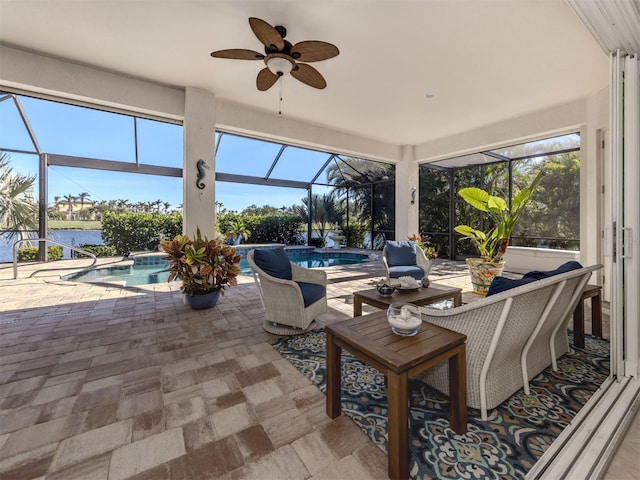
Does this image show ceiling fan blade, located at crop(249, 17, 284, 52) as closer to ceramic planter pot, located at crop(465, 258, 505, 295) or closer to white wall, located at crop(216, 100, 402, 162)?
white wall, located at crop(216, 100, 402, 162)

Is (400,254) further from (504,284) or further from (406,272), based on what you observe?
(504,284)

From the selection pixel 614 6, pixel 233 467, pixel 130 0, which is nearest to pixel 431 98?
pixel 614 6

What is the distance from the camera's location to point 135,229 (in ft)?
33.6

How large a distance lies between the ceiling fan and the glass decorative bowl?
2.64m

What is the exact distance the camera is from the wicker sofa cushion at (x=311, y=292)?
318 cm

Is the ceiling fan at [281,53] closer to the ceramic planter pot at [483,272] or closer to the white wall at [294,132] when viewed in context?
the white wall at [294,132]

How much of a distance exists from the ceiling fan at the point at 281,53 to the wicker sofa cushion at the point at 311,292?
256 cm

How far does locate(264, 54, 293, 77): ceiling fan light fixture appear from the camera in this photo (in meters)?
3.06

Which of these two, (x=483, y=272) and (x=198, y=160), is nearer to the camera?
(x=198, y=160)

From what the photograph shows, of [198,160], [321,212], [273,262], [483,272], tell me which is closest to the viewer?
[273,262]

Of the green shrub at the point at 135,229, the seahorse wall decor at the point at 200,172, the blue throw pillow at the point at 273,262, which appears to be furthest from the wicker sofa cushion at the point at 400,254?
the green shrub at the point at 135,229

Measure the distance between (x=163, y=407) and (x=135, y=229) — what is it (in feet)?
33.7

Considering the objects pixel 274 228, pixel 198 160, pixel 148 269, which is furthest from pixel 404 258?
pixel 274 228

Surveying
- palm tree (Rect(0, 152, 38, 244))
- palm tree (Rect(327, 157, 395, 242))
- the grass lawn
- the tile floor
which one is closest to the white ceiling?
the tile floor
